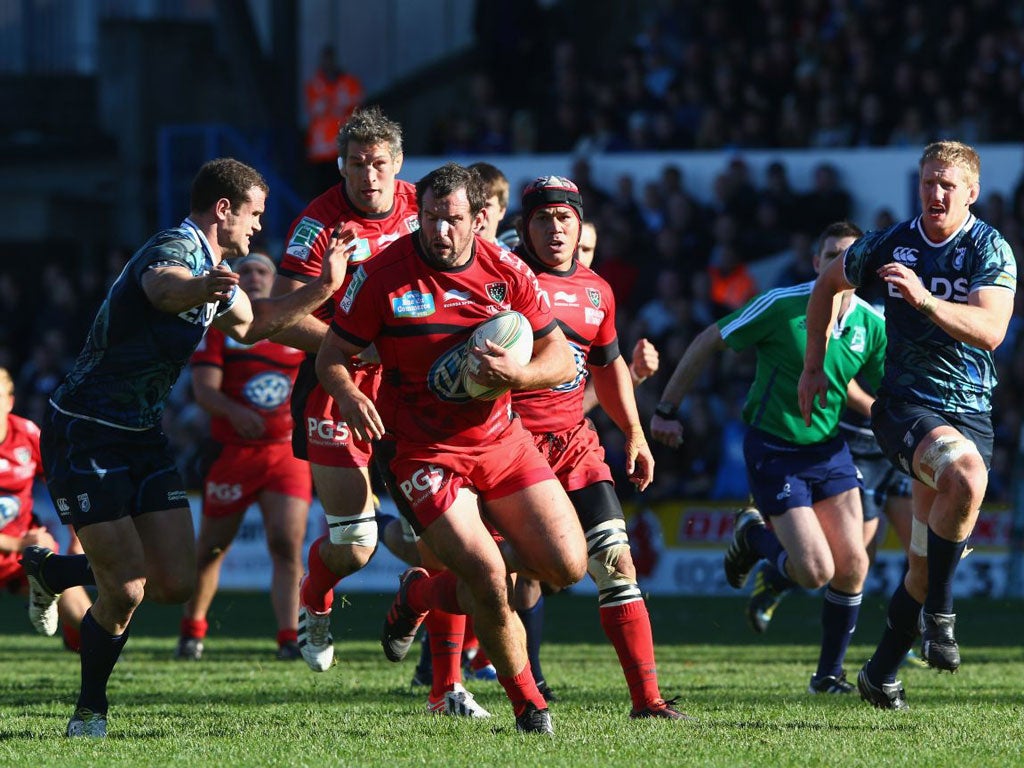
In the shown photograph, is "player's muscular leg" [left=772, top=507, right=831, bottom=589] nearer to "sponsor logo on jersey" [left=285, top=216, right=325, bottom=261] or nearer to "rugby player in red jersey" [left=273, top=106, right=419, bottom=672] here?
"rugby player in red jersey" [left=273, top=106, right=419, bottom=672]

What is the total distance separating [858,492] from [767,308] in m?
1.15

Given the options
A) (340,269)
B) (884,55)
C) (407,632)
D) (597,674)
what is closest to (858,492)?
(597,674)

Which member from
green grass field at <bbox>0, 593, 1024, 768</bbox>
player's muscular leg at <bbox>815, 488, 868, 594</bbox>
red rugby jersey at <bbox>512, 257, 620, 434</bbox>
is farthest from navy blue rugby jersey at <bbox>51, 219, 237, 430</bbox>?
player's muscular leg at <bbox>815, 488, 868, 594</bbox>

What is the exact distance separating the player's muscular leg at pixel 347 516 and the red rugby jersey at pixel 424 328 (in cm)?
130

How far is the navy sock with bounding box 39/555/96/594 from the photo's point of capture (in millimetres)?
8133

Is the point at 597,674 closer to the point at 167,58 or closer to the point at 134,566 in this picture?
the point at 134,566

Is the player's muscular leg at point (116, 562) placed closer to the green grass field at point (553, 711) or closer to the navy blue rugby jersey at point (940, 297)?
the green grass field at point (553, 711)

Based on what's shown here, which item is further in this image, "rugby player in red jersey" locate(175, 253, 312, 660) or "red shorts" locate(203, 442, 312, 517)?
"red shorts" locate(203, 442, 312, 517)

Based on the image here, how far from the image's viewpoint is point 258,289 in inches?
423

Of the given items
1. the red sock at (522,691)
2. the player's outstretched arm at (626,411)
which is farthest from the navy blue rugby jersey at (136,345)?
the red sock at (522,691)

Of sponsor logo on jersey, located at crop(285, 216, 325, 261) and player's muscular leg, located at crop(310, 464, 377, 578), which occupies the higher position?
sponsor logo on jersey, located at crop(285, 216, 325, 261)

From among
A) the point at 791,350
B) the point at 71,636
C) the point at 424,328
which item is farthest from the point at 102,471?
the point at 791,350

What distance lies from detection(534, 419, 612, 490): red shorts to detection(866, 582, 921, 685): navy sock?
1.51 meters

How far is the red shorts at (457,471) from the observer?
6852mm
